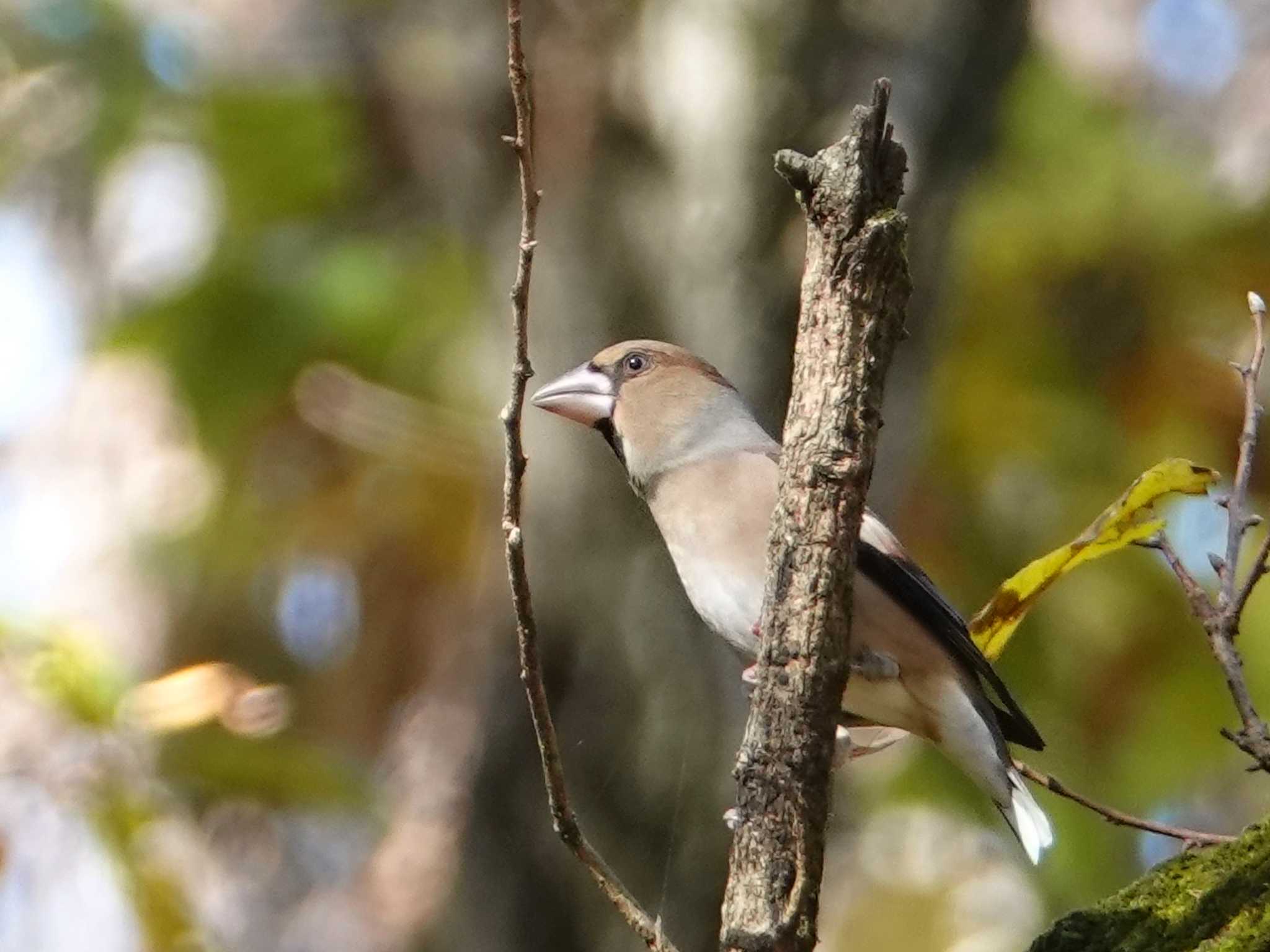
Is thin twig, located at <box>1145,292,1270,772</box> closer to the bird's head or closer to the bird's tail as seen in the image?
the bird's tail

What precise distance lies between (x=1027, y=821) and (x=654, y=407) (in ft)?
4.26

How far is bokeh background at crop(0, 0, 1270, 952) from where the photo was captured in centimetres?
575

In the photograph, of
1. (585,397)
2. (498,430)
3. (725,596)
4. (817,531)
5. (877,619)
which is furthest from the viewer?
(498,430)

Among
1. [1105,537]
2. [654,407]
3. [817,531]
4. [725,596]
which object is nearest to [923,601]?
[725,596]

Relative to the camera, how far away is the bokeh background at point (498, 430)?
5.75 meters

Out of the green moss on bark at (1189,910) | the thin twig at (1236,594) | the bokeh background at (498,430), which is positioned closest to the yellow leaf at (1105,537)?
the thin twig at (1236,594)

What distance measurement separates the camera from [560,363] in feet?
19.9

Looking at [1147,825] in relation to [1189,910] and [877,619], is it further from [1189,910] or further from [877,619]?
[877,619]

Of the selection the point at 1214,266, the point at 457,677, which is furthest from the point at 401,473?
the point at 1214,266

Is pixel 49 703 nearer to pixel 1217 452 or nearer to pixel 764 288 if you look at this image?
pixel 764 288

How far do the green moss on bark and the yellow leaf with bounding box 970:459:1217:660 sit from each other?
0.47 m

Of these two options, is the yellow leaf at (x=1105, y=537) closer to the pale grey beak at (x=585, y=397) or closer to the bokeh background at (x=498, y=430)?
the pale grey beak at (x=585, y=397)

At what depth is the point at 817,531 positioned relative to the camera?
2.15 m

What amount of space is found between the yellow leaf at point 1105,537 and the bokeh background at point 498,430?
2563 millimetres
